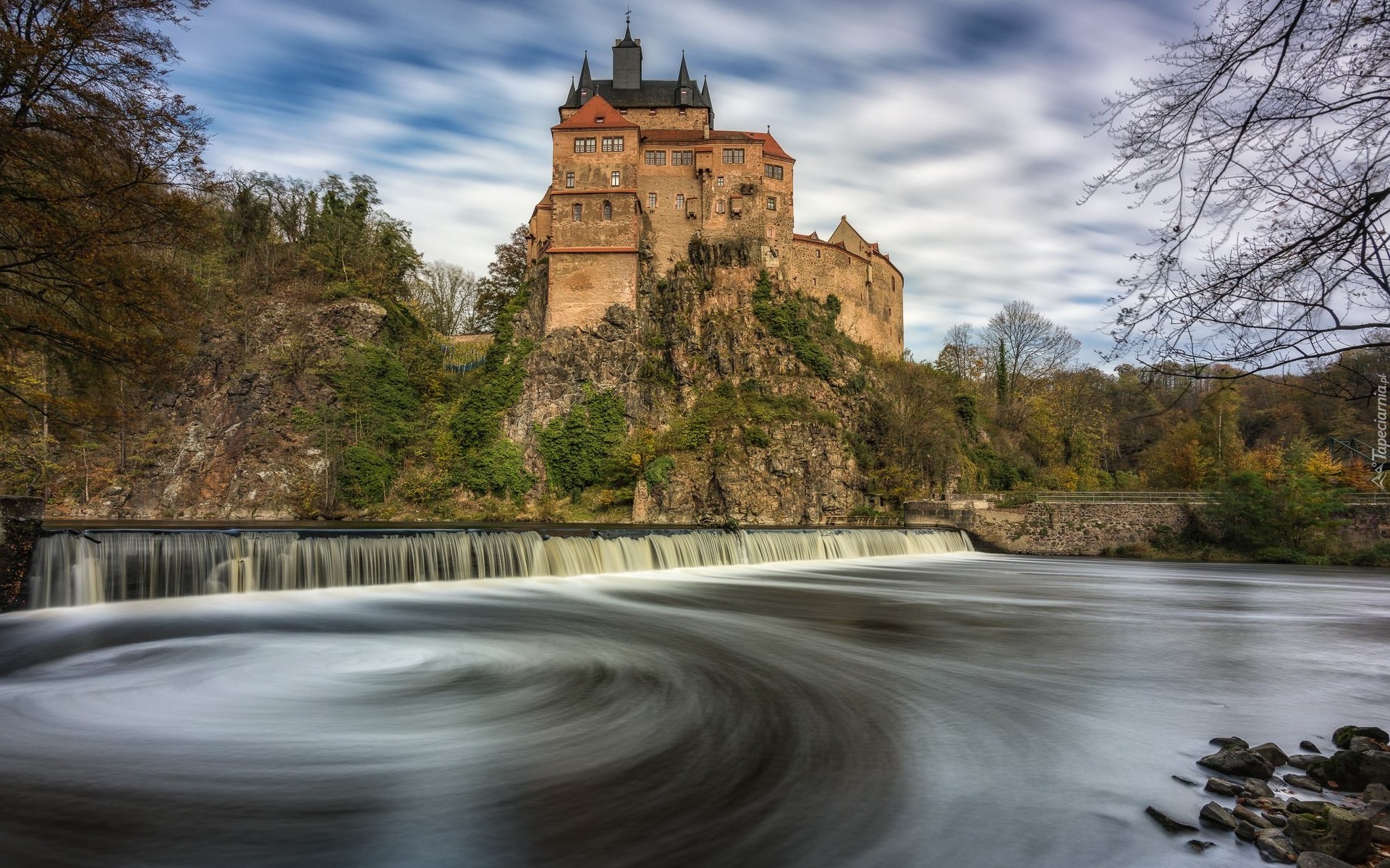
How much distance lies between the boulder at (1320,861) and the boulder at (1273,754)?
7.50 feet

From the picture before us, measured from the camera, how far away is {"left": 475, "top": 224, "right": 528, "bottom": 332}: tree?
55.4 metres

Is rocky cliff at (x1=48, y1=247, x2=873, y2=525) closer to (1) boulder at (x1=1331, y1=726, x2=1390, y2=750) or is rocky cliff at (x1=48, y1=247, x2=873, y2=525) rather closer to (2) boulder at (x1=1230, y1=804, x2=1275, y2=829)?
(1) boulder at (x1=1331, y1=726, x2=1390, y2=750)

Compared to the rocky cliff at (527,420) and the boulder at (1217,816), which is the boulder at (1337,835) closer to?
the boulder at (1217,816)

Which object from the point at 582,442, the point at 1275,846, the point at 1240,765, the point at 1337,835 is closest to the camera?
the point at 1337,835

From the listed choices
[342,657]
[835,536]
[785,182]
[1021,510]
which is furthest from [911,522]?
[342,657]

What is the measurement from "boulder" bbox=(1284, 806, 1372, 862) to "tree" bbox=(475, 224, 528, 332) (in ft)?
180

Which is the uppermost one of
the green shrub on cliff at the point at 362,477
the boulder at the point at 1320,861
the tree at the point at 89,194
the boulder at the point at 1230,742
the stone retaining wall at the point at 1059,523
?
the tree at the point at 89,194

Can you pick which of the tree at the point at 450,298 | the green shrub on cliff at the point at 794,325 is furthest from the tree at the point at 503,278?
the green shrub on cliff at the point at 794,325

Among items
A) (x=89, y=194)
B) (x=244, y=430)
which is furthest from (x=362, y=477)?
(x=89, y=194)

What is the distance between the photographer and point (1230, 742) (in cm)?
613

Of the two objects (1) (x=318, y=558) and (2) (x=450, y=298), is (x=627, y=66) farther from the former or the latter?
(1) (x=318, y=558)

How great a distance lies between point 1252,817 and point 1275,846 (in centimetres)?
47

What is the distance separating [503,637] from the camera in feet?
36.4

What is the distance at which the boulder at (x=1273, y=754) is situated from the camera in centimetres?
570
